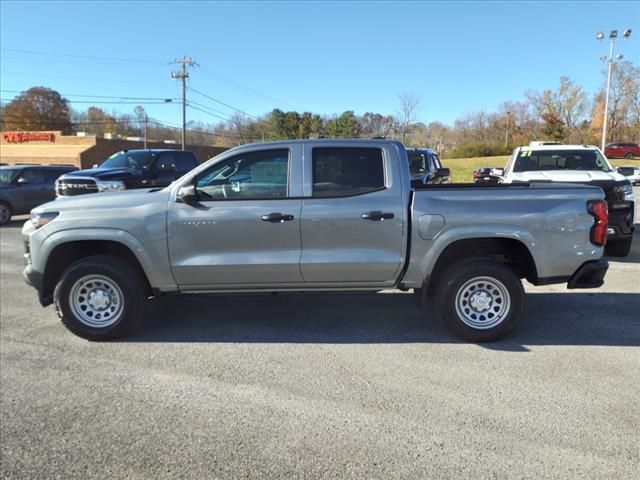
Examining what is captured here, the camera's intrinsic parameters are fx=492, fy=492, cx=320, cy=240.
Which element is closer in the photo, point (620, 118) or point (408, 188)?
point (408, 188)

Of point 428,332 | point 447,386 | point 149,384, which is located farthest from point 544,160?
point 149,384

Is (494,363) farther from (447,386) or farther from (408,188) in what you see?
(408,188)

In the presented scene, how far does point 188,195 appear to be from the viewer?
4570 mm

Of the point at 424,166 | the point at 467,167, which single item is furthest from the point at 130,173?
the point at 467,167

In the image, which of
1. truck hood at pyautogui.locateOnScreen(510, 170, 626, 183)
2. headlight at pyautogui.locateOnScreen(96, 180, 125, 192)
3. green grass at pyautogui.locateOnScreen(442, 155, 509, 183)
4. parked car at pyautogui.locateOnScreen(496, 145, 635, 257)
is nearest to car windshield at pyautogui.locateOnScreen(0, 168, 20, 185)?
headlight at pyautogui.locateOnScreen(96, 180, 125, 192)

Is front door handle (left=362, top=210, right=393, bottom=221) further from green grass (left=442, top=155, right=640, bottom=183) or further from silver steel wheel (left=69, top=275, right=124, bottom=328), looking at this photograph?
green grass (left=442, top=155, right=640, bottom=183)

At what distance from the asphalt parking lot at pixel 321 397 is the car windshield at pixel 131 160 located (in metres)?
7.53

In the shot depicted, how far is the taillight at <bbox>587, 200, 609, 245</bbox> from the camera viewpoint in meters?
4.56

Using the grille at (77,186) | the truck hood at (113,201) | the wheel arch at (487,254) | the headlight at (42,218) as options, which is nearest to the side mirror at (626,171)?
the wheel arch at (487,254)

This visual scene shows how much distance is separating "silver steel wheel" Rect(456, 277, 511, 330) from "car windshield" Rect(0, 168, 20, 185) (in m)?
14.8

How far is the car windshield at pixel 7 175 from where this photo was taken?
14.7 meters

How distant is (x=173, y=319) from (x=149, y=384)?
1667mm

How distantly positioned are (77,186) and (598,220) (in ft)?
35.0

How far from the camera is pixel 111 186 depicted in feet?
36.8
